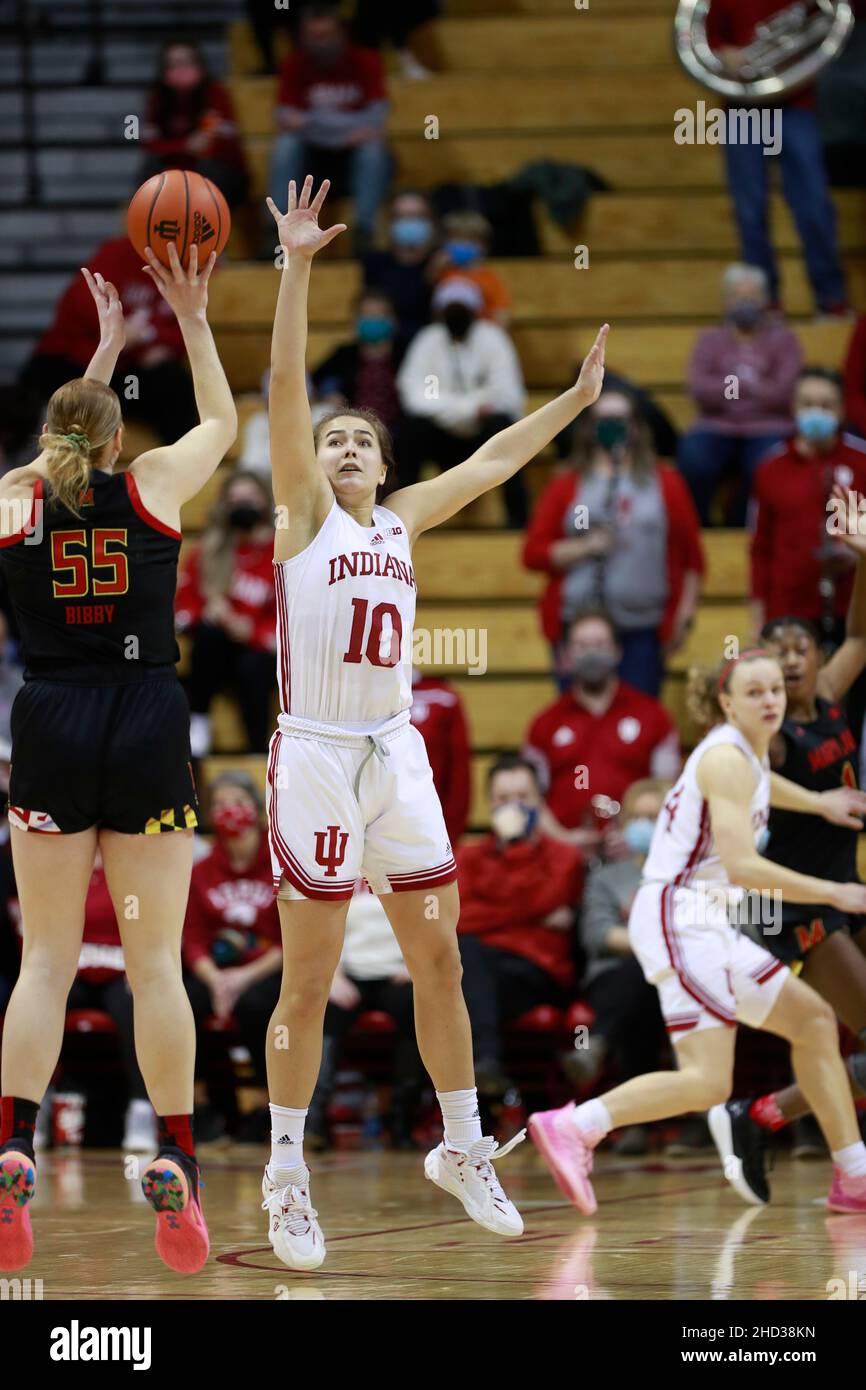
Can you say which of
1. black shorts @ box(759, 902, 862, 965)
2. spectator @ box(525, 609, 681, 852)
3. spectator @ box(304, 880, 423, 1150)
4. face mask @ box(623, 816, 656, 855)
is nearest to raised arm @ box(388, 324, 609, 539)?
black shorts @ box(759, 902, 862, 965)

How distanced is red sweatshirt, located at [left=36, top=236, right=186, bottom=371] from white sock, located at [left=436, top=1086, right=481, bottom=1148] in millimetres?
7084

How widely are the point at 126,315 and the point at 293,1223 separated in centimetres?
748

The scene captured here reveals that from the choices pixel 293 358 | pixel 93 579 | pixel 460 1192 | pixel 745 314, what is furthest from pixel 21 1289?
pixel 745 314

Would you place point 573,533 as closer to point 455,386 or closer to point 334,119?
point 455,386

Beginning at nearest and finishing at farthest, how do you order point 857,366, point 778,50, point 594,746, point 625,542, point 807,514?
point 594,746 → point 807,514 → point 625,542 → point 857,366 → point 778,50

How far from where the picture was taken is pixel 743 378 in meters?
10.1

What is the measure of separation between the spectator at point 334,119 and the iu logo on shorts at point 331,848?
7.56 m

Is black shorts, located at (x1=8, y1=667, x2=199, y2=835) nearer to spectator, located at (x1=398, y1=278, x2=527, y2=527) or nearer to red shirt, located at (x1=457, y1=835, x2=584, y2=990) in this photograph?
red shirt, located at (x1=457, y1=835, x2=584, y2=990)

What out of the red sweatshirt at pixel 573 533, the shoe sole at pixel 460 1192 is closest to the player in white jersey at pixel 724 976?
the shoe sole at pixel 460 1192

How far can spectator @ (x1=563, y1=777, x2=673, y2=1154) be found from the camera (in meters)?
7.91

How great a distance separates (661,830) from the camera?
635 centimetres

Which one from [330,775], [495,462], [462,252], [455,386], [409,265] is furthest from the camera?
[409,265]

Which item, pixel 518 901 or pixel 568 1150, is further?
pixel 518 901

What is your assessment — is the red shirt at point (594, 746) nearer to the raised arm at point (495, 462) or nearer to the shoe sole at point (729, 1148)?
the shoe sole at point (729, 1148)
